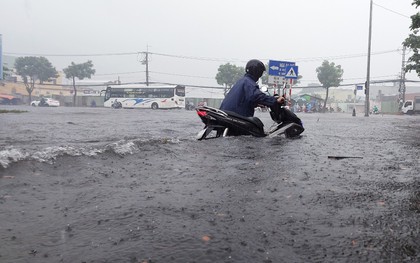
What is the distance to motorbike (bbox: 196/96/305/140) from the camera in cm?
613

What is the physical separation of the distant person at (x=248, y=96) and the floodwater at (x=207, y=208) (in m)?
1.57

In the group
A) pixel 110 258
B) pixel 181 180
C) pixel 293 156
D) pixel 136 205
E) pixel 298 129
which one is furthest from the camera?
pixel 298 129

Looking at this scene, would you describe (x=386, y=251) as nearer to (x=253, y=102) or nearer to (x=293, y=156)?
(x=293, y=156)

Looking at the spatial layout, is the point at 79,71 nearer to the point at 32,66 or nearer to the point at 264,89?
the point at 32,66

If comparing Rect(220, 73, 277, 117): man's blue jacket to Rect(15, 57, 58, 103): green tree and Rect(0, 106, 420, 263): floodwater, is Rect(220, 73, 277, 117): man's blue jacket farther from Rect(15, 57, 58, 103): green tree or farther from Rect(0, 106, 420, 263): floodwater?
Rect(15, 57, 58, 103): green tree

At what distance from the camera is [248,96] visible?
20.1 feet

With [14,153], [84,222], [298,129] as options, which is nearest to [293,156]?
[298,129]

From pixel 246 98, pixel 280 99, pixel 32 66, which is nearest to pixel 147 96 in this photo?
pixel 32 66

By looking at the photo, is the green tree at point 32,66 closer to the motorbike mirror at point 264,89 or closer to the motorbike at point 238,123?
the motorbike at point 238,123

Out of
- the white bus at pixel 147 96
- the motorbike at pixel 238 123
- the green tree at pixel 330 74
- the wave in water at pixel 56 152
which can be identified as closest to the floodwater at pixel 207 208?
the wave in water at pixel 56 152

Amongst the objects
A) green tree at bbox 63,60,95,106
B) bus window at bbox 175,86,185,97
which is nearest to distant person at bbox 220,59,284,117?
bus window at bbox 175,86,185,97

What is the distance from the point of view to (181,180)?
3.64 meters

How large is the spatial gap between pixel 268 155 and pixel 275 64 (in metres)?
13.7

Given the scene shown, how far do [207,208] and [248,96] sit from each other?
3675mm
